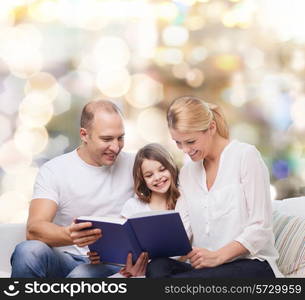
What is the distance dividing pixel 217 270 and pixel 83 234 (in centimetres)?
40

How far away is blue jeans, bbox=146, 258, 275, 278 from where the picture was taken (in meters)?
1.82

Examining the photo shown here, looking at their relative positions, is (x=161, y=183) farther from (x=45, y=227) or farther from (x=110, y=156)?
(x=45, y=227)

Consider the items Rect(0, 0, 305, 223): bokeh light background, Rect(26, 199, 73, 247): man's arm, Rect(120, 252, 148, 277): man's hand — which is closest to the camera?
Rect(120, 252, 148, 277): man's hand

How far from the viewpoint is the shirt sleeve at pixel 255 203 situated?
184 cm

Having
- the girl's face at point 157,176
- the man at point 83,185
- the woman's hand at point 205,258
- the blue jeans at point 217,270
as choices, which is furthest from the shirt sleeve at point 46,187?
the woman's hand at point 205,258

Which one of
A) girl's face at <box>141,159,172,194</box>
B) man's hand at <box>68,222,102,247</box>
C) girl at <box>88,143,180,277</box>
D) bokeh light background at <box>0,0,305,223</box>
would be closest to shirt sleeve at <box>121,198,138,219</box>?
girl at <box>88,143,180,277</box>

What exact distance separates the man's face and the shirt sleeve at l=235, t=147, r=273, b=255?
1.42 ft

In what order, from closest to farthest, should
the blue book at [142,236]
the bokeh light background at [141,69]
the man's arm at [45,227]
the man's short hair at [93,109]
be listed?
the blue book at [142,236] < the man's arm at [45,227] < the man's short hair at [93,109] < the bokeh light background at [141,69]

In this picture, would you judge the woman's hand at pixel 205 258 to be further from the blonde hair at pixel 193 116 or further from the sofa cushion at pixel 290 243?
the blonde hair at pixel 193 116

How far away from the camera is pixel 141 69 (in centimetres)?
234

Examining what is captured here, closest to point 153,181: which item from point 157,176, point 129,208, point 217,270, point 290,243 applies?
point 157,176

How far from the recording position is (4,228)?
2.21 meters

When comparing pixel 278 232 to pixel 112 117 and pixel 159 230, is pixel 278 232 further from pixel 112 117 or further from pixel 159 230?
pixel 112 117

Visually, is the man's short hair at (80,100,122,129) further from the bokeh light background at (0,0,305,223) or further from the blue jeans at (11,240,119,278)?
the blue jeans at (11,240,119,278)
